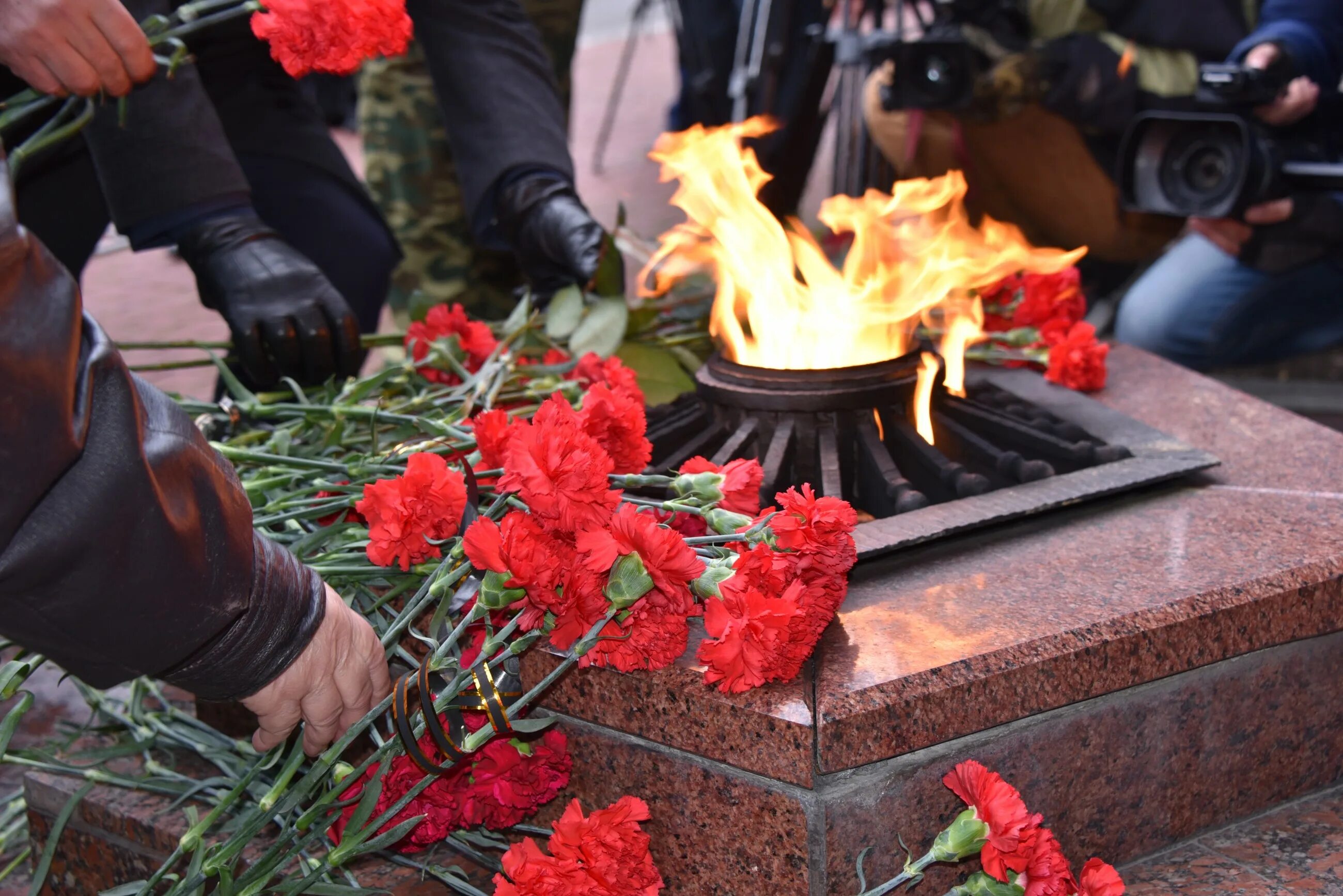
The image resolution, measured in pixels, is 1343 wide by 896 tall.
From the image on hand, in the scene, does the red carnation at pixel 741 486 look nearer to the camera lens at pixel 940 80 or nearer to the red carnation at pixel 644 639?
the red carnation at pixel 644 639

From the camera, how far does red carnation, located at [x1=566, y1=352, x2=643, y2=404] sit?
5.02 feet

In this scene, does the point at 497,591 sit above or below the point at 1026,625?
above

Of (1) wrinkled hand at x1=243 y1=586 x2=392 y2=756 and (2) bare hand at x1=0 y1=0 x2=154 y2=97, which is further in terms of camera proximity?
(2) bare hand at x1=0 y1=0 x2=154 y2=97

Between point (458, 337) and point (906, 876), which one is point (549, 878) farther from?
point (458, 337)

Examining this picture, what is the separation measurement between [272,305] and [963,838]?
121cm

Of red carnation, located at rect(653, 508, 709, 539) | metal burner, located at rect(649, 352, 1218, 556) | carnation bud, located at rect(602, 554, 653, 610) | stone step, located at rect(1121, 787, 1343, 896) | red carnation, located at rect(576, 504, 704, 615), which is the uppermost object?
red carnation, located at rect(576, 504, 704, 615)

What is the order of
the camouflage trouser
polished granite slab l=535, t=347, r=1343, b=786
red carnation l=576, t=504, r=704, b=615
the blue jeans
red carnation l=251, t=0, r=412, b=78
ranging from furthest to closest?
1. the camouflage trouser
2. the blue jeans
3. red carnation l=251, t=0, r=412, b=78
4. polished granite slab l=535, t=347, r=1343, b=786
5. red carnation l=576, t=504, r=704, b=615

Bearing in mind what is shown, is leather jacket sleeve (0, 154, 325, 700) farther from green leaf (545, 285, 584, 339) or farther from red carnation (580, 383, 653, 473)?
green leaf (545, 285, 584, 339)

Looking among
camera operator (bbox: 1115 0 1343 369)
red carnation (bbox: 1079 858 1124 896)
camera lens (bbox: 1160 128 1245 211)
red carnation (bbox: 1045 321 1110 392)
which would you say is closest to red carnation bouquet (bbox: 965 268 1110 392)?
red carnation (bbox: 1045 321 1110 392)

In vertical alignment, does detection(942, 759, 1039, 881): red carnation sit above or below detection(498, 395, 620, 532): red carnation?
below

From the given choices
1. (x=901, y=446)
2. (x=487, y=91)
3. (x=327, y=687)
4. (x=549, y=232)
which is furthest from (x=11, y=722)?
(x=487, y=91)

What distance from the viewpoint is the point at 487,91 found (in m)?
2.14

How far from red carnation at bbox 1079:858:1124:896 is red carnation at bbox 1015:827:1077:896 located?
2.4 inches

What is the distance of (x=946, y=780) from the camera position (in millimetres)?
1100
